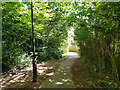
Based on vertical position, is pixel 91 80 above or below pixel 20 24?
below

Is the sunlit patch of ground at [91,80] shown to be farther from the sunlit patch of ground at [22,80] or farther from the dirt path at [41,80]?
the sunlit patch of ground at [22,80]

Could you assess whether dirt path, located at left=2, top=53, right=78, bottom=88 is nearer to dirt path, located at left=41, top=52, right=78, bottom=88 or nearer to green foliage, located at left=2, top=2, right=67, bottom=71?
dirt path, located at left=41, top=52, right=78, bottom=88

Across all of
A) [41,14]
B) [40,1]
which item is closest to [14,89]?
[41,14]

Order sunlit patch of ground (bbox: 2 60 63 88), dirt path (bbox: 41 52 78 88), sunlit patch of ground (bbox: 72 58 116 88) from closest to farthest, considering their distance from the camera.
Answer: sunlit patch of ground (bbox: 72 58 116 88) → dirt path (bbox: 41 52 78 88) → sunlit patch of ground (bbox: 2 60 63 88)

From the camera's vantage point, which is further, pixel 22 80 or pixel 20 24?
pixel 22 80

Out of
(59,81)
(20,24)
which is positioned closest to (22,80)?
(59,81)

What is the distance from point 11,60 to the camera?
15.5 ft

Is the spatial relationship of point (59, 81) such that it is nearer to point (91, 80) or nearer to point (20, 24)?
point (91, 80)

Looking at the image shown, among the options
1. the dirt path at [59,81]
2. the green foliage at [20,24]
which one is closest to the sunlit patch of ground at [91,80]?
the dirt path at [59,81]

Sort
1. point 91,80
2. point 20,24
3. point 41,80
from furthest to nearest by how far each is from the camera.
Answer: point 41,80 → point 20,24 → point 91,80

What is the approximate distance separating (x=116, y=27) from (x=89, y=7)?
108 cm

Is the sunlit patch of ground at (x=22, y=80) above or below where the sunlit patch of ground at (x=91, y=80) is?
below

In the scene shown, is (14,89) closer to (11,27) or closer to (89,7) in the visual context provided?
(11,27)

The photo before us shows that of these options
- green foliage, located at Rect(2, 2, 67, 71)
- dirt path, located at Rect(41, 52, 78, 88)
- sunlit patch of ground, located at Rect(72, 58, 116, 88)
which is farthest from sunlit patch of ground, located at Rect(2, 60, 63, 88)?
sunlit patch of ground, located at Rect(72, 58, 116, 88)
